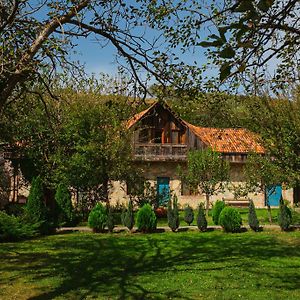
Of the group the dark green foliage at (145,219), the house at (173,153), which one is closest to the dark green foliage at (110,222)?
the dark green foliage at (145,219)

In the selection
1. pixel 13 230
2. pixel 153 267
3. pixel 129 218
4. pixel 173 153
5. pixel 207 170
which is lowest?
pixel 153 267

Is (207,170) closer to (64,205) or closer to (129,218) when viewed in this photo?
(129,218)

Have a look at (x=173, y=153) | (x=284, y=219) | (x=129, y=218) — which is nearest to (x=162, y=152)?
(x=173, y=153)

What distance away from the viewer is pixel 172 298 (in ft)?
22.8

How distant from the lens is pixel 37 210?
15.7 meters

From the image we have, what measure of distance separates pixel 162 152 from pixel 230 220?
12.6 m

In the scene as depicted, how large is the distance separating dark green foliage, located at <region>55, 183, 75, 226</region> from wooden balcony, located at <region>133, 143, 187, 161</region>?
9.97 meters

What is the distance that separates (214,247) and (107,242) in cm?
338

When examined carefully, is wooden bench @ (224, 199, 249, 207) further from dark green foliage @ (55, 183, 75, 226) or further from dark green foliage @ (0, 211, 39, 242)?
dark green foliage @ (0, 211, 39, 242)

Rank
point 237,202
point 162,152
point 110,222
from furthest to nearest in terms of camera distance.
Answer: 1. point 237,202
2. point 162,152
3. point 110,222

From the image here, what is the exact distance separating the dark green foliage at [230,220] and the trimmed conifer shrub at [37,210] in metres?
6.36

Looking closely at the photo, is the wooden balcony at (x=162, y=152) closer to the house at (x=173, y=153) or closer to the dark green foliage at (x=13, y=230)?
the house at (x=173, y=153)

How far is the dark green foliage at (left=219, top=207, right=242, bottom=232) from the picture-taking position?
15.8 metres

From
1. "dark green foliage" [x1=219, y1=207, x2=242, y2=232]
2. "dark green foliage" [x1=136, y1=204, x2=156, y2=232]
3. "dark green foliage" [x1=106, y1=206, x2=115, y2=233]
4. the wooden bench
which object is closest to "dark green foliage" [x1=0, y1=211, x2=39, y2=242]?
"dark green foliage" [x1=106, y1=206, x2=115, y2=233]
